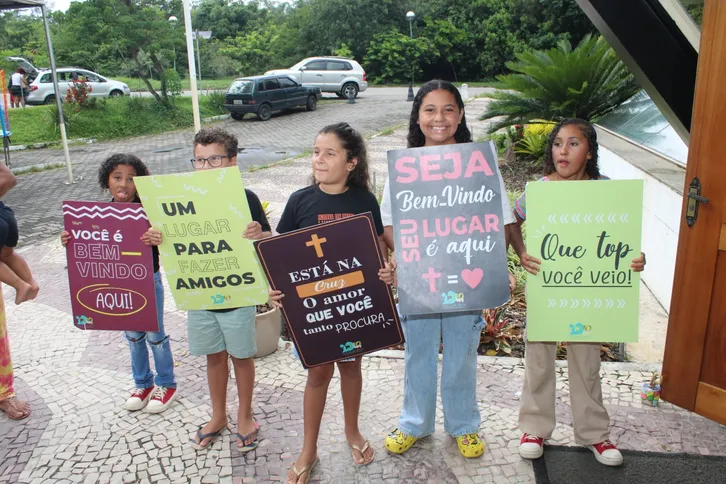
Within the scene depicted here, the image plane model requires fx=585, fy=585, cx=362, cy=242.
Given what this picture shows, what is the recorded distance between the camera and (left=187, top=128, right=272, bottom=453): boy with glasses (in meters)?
3.09

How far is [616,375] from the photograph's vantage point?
154 inches

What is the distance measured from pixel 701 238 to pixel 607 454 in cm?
122

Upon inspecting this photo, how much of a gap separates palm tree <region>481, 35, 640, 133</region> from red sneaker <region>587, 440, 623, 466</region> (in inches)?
244

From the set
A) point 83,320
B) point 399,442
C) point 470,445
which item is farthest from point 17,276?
point 470,445

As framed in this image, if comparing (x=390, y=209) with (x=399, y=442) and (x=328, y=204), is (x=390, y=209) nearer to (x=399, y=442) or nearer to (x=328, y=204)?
(x=328, y=204)

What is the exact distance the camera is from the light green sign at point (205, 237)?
2.95m

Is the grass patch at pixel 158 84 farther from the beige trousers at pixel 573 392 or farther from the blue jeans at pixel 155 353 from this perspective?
the beige trousers at pixel 573 392

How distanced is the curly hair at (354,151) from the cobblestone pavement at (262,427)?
1.48 meters

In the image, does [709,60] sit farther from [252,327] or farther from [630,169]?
[630,169]

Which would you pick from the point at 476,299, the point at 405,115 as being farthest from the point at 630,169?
the point at 405,115

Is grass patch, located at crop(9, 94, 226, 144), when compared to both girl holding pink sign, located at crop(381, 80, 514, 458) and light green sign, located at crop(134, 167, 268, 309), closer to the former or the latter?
light green sign, located at crop(134, 167, 268, 309)

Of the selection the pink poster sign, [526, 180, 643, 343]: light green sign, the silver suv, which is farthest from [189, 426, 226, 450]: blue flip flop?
the silver suv

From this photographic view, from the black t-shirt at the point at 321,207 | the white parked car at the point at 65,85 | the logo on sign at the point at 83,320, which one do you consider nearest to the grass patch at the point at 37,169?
the white parked car at the point at 65,85

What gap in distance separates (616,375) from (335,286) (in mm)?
2238
